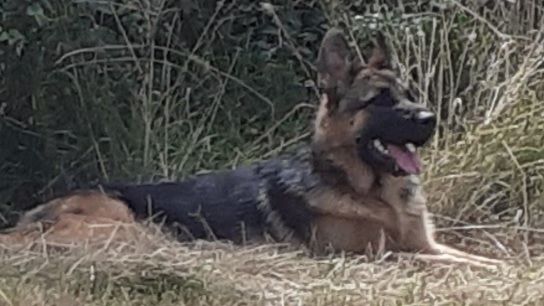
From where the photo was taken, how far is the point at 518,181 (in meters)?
7.55

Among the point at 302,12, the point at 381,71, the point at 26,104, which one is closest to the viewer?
the point at 381,71

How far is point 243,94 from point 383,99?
1.91 meters

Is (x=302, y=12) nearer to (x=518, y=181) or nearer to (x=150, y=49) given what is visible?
(x=150, y=49)

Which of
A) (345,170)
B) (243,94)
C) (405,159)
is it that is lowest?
(243,94)

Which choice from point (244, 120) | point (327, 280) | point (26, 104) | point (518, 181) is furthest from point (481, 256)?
point (26, 104)

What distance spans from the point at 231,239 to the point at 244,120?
6.09 ft

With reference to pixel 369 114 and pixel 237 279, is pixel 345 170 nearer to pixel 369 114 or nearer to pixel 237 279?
pixel 369 114

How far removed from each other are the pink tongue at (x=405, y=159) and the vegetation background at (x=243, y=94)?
1.74 feet

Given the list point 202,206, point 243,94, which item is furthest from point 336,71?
point 243,94

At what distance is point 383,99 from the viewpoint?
700 centimetres

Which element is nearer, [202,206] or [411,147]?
[411,147]

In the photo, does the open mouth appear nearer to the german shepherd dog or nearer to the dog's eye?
the german shepherd dog

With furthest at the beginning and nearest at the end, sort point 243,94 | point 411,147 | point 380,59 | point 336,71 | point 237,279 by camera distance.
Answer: point 243,94, point 380,59, point 336,71, point 411,147, point 237,279

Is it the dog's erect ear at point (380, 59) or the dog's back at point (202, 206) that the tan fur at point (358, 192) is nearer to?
the dog's erect ear at point (380, 59)
